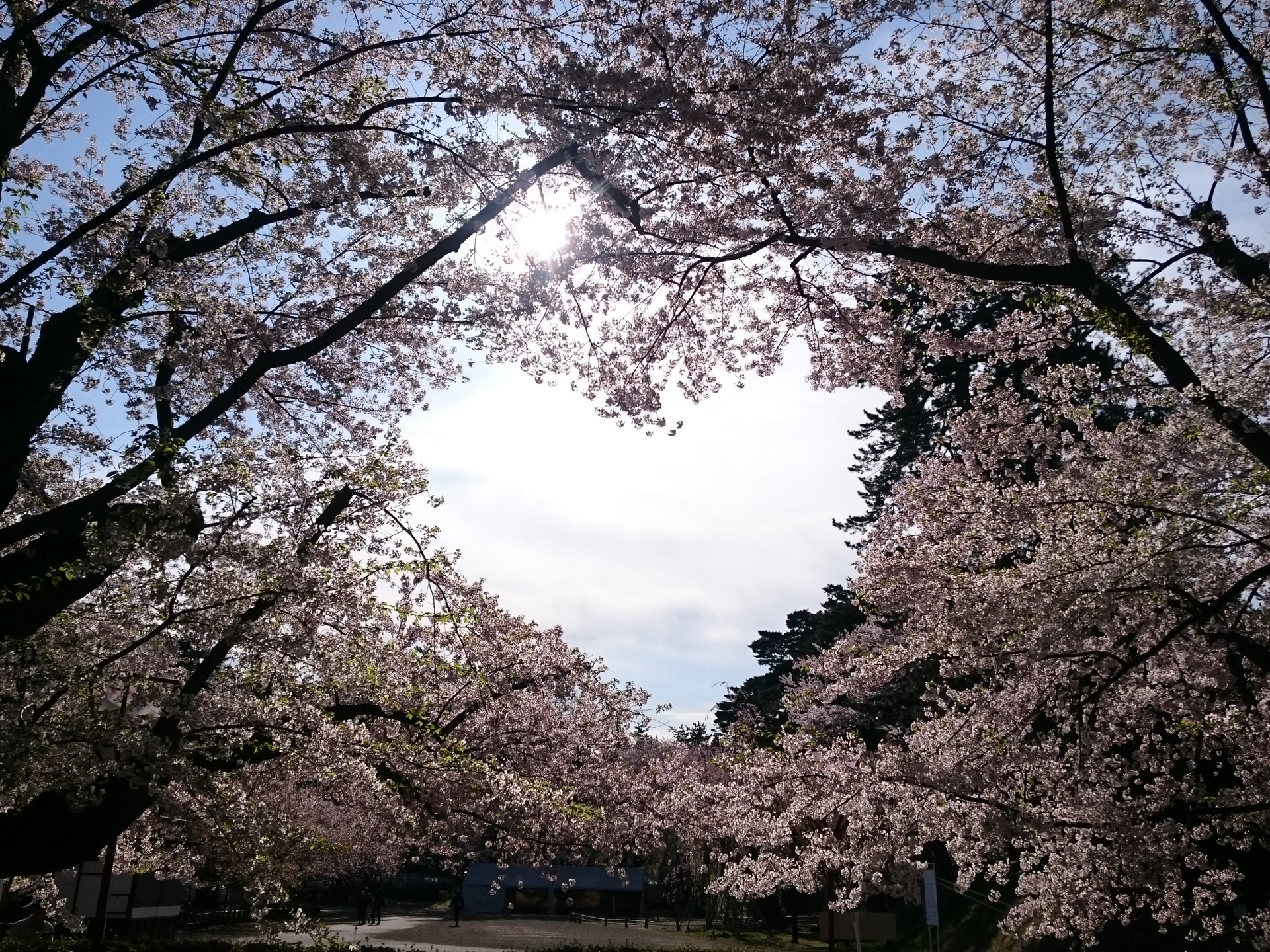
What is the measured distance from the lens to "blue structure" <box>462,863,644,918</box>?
4828 centimetres

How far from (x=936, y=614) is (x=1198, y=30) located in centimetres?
662

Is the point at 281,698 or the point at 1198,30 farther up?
the point at 1198,30

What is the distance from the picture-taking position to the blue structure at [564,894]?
158ft

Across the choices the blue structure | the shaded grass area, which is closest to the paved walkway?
the shaded grass area

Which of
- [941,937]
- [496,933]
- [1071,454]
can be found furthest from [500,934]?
[1071,454]

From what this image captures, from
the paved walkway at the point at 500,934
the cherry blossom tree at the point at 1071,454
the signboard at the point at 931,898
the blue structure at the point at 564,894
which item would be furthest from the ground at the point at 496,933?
the cherry blossom tree at the point at 1071,454

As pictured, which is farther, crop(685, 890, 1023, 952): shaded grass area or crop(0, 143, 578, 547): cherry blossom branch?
crop(685, 890, 1023, 952): shaded grass area

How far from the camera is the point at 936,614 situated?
1097cm

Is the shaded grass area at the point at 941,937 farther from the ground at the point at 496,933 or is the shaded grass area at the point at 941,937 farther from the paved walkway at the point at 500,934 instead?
the paved walkway at the point at 500,934

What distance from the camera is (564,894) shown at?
50.9 meters

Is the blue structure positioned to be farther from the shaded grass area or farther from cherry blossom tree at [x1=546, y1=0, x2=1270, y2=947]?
cherry blossom tree at [x1=546, y1=0, x2=1270, y2=947]

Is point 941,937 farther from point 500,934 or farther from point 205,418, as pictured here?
point 205,418

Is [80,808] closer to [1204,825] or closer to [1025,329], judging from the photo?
[1025,329]

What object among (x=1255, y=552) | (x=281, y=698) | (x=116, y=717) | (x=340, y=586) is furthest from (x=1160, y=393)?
(x=116, y=717)
